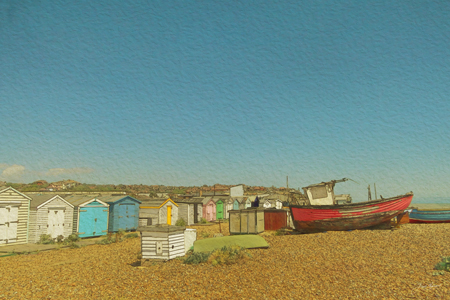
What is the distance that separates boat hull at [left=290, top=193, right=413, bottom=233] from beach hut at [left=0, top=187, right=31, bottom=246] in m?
19.8

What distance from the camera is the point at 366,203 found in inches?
837

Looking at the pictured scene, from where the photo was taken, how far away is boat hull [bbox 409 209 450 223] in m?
30.0

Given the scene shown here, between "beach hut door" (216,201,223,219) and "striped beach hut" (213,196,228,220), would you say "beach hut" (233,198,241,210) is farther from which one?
"beach hut door" (216,201,223,219)

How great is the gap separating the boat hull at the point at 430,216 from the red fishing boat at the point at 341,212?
→ 10.6m

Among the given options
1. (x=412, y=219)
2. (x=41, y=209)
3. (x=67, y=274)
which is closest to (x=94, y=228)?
(x=41, y=209)

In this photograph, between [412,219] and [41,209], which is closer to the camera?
[41,209]

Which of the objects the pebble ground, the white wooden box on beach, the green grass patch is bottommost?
the pebble ground

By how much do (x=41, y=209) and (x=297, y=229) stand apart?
1897cm

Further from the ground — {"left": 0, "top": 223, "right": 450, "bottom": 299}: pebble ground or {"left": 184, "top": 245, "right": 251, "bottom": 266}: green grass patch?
{"left": 184, "top": 245, "right": 251, "bottom": 266}: green grass patch

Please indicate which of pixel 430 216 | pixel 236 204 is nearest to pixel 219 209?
pixel 236 204

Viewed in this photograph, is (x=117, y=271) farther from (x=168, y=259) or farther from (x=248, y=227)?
(x=248, y=227)

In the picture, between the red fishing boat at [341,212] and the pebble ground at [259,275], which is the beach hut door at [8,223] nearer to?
the pebble ground at [259,275]

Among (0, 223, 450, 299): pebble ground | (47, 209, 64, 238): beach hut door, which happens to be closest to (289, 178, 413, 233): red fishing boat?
(0, 223, 450, 299): pebble ground

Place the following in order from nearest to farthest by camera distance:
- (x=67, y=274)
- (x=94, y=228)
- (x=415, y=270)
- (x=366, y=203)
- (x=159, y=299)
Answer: (x=159, y=299)
(x=415, y=270)
(x=67, y=274)
(x=366, y=203)
(x=94, y=228)
